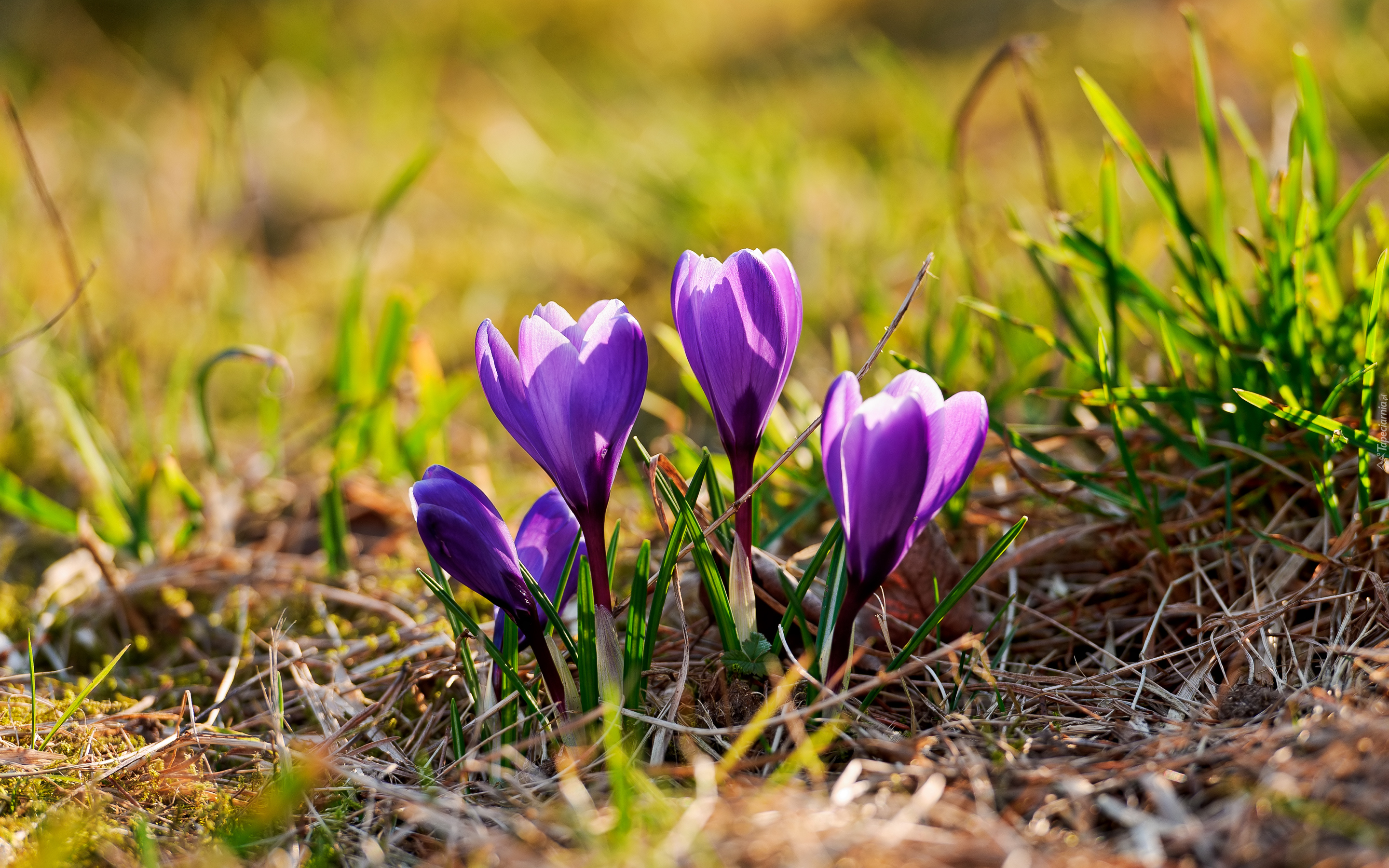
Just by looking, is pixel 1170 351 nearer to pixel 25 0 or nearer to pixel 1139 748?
pixel 1139 748

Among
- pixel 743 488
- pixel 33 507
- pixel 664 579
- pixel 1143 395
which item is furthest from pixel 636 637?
pixel 33 507

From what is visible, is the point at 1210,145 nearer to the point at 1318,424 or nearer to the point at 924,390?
the point at 1318,424

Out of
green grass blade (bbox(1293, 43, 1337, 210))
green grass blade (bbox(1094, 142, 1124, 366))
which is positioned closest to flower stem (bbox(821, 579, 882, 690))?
green grass blade (bbox(1094, 142, 1124, 366))

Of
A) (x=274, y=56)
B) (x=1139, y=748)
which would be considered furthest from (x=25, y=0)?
(x=1139, y=748)

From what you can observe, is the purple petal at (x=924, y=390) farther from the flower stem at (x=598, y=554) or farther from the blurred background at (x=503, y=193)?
the blurred background at (x=503, y=193)

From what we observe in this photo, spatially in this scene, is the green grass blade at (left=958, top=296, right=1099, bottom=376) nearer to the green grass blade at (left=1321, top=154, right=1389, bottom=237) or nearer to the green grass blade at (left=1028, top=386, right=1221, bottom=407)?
the green grass blade at (left=1028, top=386, right=1221, bottom=407)

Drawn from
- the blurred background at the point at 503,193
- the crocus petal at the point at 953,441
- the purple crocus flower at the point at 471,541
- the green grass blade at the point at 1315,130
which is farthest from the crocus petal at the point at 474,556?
the green grass blade at the point at 1315,130
